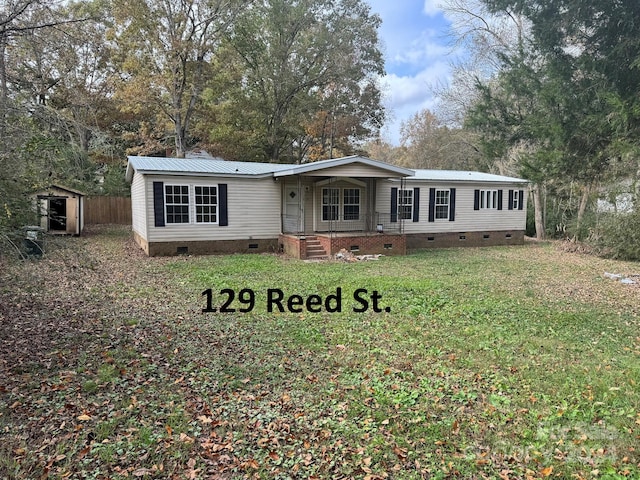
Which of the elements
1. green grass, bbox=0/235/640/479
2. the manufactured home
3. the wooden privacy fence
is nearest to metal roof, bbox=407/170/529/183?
the manufactured home

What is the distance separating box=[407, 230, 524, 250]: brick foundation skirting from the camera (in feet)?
52.6

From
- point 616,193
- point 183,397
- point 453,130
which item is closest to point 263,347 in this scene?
point 183,397

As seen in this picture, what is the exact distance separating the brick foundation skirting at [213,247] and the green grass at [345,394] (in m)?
4.97

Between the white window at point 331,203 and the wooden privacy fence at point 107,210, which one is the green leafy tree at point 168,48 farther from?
the white window at point 331,203

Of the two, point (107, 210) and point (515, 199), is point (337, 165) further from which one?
point (107, 210)

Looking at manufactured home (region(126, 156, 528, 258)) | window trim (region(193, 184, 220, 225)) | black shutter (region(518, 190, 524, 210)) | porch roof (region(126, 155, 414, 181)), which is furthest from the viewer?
black shutter (region(518, 190, 524, 210))

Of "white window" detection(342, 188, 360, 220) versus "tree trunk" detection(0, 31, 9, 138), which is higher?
"tree trunk" detection(0, 31, 9, 138)

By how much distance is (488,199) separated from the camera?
56.3 feet

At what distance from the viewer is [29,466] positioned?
278cm

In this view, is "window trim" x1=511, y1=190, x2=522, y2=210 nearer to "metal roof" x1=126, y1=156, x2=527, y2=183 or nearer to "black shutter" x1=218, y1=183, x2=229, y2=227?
"metal roof" x1=126, y1=156, x2=527, y2=183

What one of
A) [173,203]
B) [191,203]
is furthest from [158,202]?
[191,203]

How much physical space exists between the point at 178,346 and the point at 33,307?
3094mm

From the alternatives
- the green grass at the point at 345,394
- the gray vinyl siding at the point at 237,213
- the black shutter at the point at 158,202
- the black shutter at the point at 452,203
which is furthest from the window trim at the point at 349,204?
the green grass at the point at 345,394

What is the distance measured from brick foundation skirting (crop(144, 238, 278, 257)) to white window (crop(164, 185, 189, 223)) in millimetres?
770
